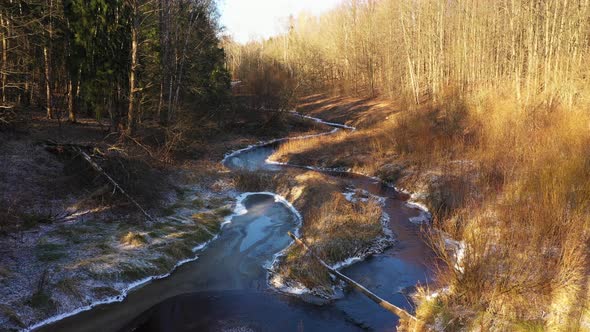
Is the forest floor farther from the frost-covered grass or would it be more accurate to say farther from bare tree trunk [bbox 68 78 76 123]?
bare tree trunk [bbox 68 78 76 123]

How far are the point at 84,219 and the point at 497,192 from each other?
14363mm

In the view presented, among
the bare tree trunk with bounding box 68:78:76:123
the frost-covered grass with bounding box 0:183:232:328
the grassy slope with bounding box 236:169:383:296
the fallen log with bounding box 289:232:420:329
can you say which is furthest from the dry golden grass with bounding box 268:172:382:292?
the bare tree trunk with bounding box 68:78:76:123

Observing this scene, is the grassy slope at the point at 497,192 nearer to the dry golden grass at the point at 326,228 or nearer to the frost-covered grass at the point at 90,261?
the dry golden grass at the point at 326,228

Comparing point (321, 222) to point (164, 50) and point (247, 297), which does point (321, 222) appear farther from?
point (164, 50)

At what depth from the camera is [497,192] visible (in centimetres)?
1468

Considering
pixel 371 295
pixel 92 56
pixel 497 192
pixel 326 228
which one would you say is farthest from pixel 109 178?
pixel 497 192

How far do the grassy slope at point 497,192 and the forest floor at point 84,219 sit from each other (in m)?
8.04

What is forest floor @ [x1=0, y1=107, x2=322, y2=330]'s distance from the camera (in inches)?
388

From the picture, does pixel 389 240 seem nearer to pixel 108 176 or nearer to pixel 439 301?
pixel 439 301

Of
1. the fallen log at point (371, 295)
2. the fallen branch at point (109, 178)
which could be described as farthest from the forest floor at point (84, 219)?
the fallen log at point (371, 295)

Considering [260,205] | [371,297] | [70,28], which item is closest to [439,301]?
[371,297]

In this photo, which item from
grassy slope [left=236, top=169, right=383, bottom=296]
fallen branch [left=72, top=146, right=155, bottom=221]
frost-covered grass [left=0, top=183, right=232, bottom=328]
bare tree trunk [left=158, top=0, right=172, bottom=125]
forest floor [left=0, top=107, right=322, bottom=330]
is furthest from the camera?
bare tree trunk [left=158, top=0, right=172, bottom=125]

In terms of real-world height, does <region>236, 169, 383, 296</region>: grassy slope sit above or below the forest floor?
below

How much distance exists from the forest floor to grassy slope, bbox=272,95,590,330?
26.4 ft
